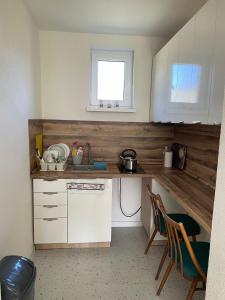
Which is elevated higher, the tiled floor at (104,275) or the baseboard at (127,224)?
the baseboard at (127,224)

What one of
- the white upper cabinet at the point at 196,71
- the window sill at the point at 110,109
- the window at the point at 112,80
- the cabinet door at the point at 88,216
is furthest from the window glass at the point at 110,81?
the cabinet door at the point at 88,216

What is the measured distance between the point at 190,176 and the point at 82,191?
3.85 ft

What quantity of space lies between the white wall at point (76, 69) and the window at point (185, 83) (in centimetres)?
81

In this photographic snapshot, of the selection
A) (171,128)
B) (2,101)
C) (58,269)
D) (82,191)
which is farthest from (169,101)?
(58,269)

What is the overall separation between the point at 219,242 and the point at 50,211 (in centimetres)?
A: 181

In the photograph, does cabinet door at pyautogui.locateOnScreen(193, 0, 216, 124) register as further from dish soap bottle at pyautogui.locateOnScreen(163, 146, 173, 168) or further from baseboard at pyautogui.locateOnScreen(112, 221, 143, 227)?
baseboard at pyautogui.locateOnScreen(112, 221, 143, 227)

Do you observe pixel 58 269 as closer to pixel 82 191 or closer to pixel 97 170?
pixel 82 191

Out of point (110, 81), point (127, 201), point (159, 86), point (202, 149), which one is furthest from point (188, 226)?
point (110, 81)

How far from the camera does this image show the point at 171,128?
3.03 metres

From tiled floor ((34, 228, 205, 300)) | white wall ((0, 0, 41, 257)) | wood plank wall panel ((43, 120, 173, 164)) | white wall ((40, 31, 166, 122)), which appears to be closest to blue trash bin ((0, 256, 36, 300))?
white wall ((0, 0, 41, 257))

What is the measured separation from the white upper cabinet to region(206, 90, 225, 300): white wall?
16.9 inches

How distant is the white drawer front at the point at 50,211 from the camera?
242 centimetres

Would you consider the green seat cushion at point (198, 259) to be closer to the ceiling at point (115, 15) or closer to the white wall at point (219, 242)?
the white wall at point (219, 242)

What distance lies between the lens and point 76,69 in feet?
9.27
